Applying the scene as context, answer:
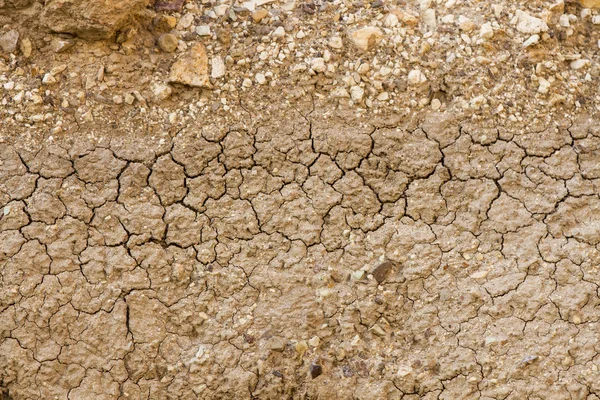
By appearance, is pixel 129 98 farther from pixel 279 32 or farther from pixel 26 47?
pixel 279 32

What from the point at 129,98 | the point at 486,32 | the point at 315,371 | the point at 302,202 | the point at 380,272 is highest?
the point at 486,32

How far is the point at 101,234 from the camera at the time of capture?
314 cm

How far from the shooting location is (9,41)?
330 centimetres

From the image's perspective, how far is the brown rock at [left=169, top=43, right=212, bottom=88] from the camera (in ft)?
10.9

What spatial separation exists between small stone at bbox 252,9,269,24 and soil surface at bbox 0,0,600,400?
11 millimetres

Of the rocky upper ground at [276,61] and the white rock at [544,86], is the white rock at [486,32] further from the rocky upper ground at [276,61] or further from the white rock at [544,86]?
the white rock at [544,86]

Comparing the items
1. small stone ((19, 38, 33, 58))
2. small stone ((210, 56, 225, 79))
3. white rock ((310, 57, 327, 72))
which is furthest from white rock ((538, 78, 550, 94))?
small stone ((19, 38, 33, 58))

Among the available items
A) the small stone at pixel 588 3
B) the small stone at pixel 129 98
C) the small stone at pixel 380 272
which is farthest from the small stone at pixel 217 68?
the small stone at pixel 588 3

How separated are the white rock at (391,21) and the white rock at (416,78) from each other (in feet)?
0.87

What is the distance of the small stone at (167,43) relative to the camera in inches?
132

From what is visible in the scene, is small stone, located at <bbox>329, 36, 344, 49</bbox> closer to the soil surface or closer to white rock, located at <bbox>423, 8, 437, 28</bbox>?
the soil surface

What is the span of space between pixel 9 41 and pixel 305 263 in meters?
1.69

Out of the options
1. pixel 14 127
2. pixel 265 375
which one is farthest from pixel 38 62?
pixel 265 375

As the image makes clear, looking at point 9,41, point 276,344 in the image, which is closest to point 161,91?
point 9,41
